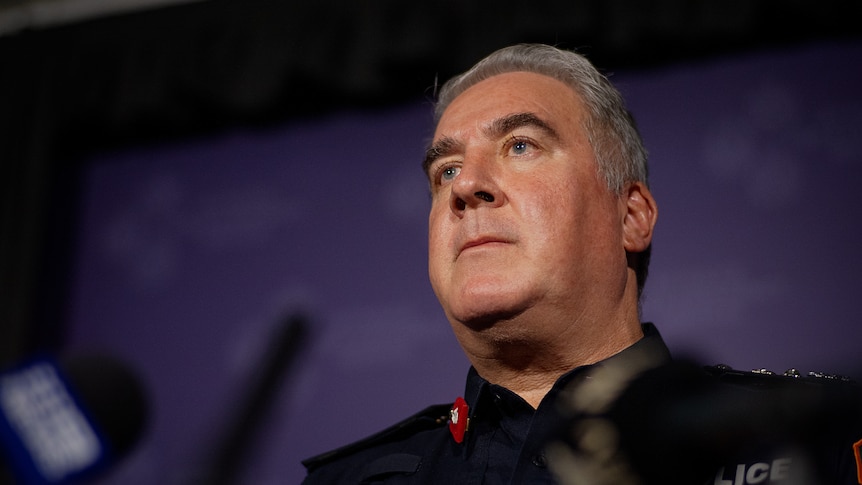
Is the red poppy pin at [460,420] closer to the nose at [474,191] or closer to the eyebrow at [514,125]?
the nose at [474,191]

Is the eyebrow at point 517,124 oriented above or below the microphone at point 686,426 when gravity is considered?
above

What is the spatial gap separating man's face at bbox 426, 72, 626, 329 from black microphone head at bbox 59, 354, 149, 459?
687 mm

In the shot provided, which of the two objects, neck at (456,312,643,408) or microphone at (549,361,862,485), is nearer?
microphone at (549,361,862,485)

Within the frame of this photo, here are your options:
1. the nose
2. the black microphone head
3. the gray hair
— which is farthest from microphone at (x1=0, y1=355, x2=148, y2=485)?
the gray hair

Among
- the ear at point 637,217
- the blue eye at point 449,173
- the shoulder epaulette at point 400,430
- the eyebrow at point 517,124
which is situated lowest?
the shoulder epaulette at point 400,430

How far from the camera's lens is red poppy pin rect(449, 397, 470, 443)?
57.3 inches

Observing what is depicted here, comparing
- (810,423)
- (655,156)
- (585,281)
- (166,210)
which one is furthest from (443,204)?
(166,210)

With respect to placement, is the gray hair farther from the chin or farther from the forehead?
the chin

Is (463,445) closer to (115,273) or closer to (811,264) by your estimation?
(811,264)

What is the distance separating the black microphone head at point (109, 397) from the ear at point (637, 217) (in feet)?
3.33

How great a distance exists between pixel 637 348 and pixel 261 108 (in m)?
2.45

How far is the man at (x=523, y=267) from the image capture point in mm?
1405

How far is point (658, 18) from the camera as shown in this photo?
9.82 ft

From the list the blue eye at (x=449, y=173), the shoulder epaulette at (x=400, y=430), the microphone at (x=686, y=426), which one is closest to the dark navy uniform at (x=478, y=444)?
the shoulder epaulette at (x=400, y=430)
